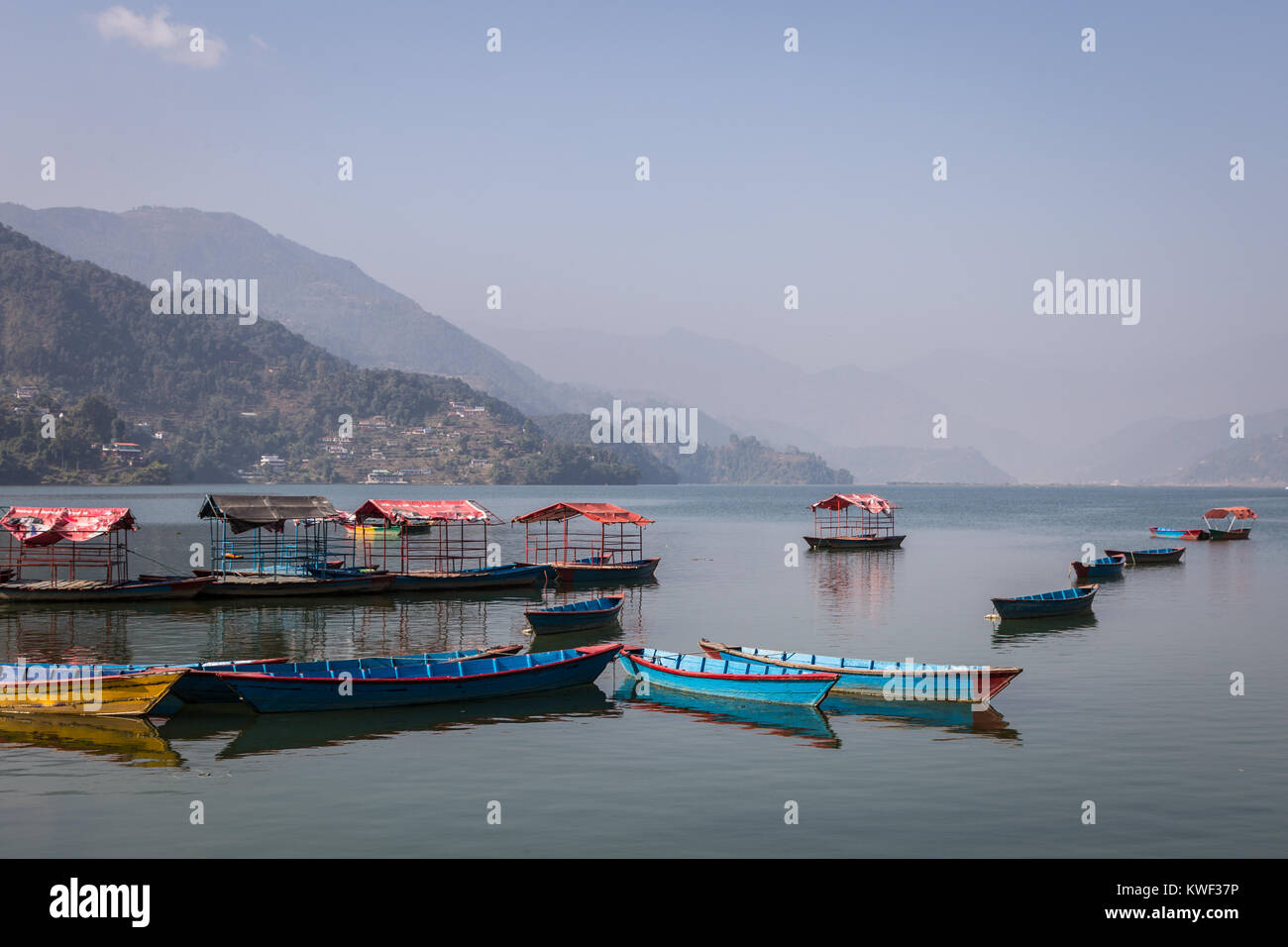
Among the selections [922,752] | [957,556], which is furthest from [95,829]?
[957,556]

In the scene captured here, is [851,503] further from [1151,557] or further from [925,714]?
[925,714]

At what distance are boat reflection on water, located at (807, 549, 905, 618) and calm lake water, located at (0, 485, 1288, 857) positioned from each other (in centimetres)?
761

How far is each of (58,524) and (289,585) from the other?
11.2 m

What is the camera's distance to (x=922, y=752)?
86.6 ft

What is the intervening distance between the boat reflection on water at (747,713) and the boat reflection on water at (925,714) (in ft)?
3.44

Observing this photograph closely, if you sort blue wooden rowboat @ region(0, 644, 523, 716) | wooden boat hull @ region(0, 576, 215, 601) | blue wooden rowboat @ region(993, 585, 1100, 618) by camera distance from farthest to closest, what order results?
wooden boat hull @ region(0, 576, 215, 601), blue wooden rowboat @ region(993, 585, 1100, 618), blue wooden rowboat @ region(0, 644, 523, 716)

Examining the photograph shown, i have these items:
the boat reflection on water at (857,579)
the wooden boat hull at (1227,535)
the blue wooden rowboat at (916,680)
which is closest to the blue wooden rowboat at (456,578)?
the boat reflection on water at (857,579)

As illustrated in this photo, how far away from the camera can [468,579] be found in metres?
60.4

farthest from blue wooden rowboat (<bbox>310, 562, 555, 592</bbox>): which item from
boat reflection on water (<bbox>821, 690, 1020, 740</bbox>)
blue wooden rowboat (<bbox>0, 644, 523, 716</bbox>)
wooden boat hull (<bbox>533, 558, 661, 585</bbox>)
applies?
boat reflection on water (<bbox>821, 690, 1020, 740</bbox>)

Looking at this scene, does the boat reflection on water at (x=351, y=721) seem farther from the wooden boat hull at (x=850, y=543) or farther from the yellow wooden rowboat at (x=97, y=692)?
the wooden boat hull at (x=850, y=543)

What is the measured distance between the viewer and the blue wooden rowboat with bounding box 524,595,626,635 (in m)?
44.2

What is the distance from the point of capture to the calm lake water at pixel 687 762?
67.1ft

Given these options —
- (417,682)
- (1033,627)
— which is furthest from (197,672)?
(1033,627)

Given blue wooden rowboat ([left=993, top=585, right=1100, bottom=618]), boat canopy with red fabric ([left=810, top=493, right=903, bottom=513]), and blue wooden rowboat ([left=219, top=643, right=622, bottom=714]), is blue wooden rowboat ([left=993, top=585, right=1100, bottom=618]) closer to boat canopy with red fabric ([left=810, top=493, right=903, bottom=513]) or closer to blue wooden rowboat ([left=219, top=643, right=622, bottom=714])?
blue wooden rowboat ([left=219, top=643, right=622, bottom=714])
